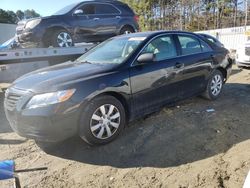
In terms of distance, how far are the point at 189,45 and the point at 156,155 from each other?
2.70 m

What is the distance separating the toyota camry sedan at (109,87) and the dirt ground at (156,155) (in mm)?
317

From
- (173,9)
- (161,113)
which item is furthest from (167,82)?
(173,9)

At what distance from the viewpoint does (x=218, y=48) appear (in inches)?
246

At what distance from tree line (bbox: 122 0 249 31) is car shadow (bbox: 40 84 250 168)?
24891mm

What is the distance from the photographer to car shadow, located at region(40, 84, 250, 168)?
12.1 ft

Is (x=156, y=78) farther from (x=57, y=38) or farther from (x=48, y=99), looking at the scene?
(x=57, y=38)

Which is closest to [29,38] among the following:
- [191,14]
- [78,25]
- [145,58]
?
[78,25]

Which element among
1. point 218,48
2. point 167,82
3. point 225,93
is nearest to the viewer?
point 167,82

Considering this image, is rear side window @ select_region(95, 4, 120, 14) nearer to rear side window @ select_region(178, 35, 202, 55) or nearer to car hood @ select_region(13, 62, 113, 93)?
rear side window @ select_region(178, 35, 202, 55)

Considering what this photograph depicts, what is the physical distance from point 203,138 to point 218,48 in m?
2.83

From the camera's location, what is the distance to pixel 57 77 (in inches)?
155

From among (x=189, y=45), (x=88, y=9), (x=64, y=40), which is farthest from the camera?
(x=88, y=9)

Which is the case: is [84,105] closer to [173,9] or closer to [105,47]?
[105,47]

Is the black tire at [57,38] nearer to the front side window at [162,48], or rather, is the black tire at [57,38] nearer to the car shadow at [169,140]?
the front side window at [162,48]
